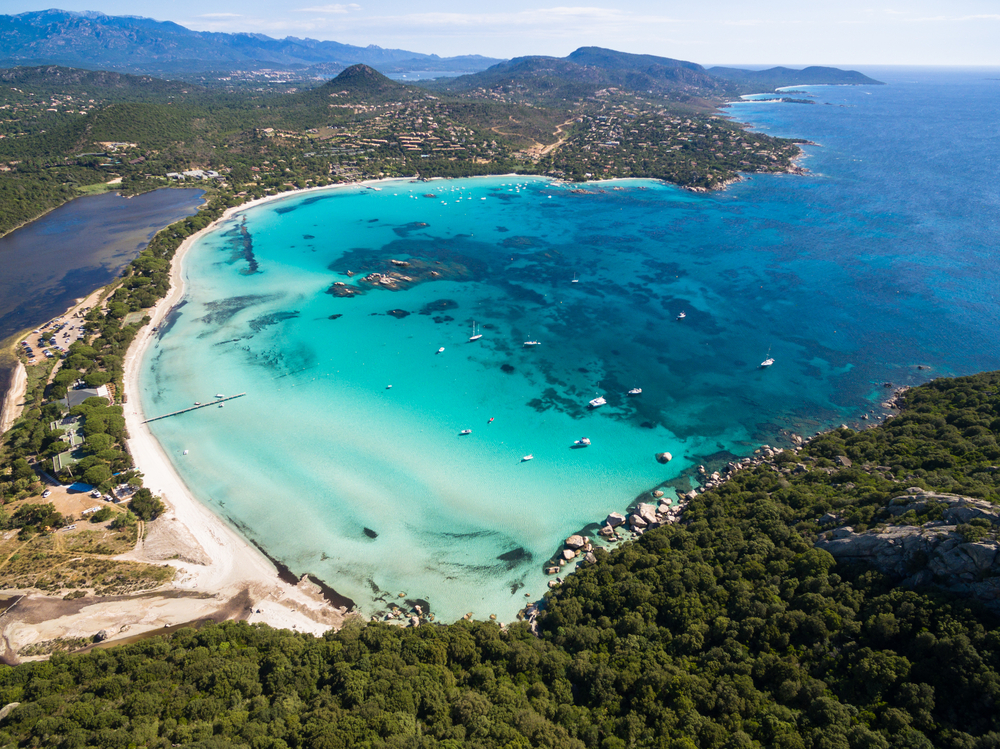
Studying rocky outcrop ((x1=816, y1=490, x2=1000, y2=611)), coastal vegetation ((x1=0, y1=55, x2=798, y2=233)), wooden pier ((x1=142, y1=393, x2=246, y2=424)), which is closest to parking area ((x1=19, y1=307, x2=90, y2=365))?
wooden pier ((x1=142, y1=393, x2=246, y2=424))

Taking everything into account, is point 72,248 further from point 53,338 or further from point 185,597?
point 185,597

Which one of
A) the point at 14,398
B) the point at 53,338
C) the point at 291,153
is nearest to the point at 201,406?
the point at 14,398

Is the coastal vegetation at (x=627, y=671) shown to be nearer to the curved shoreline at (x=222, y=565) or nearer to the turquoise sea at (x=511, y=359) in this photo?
the curved shoreline at (x=222, y=565)

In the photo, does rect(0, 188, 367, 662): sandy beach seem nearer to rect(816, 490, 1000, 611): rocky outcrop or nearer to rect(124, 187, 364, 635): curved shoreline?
rect(124, 187, 364, 635): curved shoreline

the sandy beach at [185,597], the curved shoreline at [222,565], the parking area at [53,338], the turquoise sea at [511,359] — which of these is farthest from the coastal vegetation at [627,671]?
the parking area at [53,338]

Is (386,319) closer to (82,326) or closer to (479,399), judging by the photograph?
(479,399)

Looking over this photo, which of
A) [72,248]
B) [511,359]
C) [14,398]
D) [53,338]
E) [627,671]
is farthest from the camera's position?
[72,248]

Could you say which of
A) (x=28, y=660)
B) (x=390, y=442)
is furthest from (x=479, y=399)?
(x=28, y=660)

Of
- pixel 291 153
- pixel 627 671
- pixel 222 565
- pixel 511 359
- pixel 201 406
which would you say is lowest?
pixel 222 565
